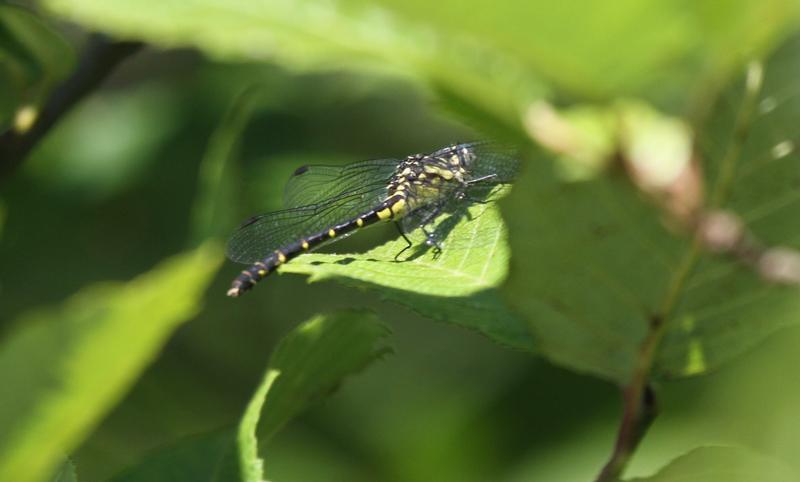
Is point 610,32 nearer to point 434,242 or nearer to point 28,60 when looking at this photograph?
point 434,242

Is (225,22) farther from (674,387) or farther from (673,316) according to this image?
(674,387)

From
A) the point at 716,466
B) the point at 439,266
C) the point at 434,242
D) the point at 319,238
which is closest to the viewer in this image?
the point at 716,466

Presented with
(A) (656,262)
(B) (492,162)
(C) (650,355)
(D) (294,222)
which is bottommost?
(D) (294,222)

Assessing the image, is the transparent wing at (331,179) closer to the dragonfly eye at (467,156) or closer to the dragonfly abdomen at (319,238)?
the dragonfly abdomen at (319,238)

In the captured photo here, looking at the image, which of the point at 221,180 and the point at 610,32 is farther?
the point at 221,180

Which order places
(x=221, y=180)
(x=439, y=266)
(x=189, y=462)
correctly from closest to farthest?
(x=189, y=462) < (x=439, y=266) < (x=221, y=180)

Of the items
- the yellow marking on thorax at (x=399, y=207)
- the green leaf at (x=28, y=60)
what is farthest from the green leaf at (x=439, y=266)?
the yellow marking on thorax at (x=399, y=207)

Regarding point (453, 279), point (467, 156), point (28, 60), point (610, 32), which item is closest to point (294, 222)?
point (467, 156)

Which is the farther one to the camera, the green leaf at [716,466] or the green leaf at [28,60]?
the green leaf at [28,60]
